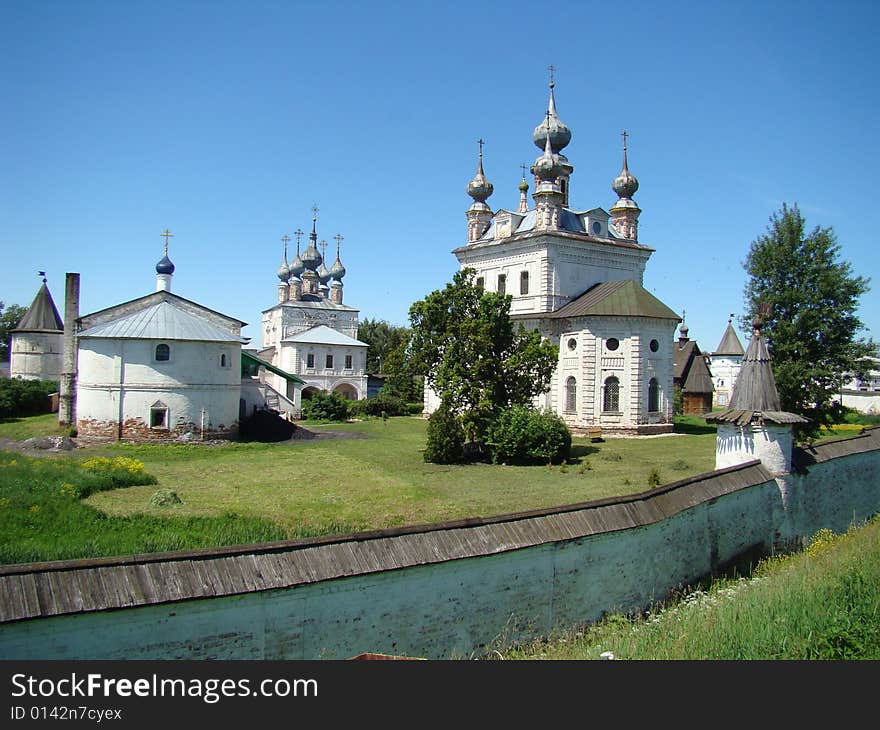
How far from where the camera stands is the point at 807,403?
26.8m

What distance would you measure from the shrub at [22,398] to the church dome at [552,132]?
33640mm

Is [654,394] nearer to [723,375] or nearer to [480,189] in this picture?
[480,189]

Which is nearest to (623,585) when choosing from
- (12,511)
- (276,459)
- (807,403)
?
(12,511)

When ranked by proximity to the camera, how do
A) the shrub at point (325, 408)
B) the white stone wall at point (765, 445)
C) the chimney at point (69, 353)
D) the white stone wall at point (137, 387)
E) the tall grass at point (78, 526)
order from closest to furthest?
the tall grass at point (78, 526)
the white stone wall at point (765, 445)
the white stone wall at point (137, 387)
the chimney at point (69, 353)
the shrub at point (325, 408)

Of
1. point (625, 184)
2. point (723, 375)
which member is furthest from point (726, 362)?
point (625, 184)

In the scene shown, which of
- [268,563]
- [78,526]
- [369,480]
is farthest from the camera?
[369,480]

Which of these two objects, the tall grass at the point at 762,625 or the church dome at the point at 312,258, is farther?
the church dome at the point at 312,258

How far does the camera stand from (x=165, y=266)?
34.7 metres

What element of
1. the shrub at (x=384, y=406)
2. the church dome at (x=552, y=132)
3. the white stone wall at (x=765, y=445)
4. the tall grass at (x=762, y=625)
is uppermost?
the church dome at (x=552, y=132)

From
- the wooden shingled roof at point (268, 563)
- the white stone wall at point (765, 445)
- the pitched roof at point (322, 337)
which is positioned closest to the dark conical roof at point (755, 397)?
the white stone wall at point (765, 445)

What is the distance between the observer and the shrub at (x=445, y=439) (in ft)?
80.8

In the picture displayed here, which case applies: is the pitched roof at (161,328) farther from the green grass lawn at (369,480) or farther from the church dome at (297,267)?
the church dome at (297,267)

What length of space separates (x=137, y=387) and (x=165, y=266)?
27.3 ft

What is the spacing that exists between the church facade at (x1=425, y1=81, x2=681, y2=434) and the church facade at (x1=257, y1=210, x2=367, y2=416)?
15905 mm
